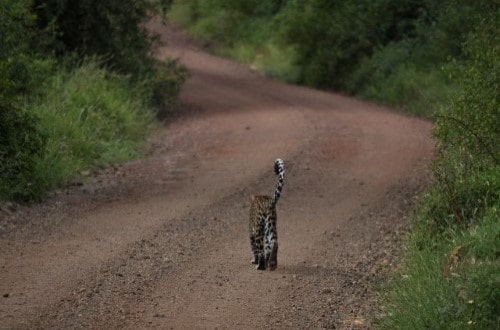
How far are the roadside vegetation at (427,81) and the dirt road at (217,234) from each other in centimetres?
73

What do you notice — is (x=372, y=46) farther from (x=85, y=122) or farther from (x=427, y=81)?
(x=85, y=122)

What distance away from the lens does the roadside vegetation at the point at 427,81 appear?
8.74 m

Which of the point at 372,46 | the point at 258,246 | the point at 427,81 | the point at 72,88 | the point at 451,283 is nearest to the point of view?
the point at 451,283

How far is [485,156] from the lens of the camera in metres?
12.1

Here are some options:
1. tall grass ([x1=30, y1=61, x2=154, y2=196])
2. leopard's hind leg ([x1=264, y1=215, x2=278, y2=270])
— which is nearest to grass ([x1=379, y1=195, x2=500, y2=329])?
leopard's hind leg ([x1=264, y1=215, x2=278, y2=270])

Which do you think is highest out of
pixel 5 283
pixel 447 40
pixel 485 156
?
pixel 447 40

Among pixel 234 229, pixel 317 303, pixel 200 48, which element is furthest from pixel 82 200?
pixel 200 48

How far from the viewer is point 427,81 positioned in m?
27.9

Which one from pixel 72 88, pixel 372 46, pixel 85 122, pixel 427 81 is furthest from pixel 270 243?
pixel 372 46

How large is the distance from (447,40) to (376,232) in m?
15.6

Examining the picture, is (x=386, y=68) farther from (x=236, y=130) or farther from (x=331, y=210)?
(x=331, y=210)

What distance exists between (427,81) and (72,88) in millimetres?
10684

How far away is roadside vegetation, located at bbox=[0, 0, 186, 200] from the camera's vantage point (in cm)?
1498

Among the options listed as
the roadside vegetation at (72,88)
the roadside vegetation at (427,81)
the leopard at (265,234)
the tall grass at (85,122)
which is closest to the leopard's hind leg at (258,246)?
the leopard at (265,234)
